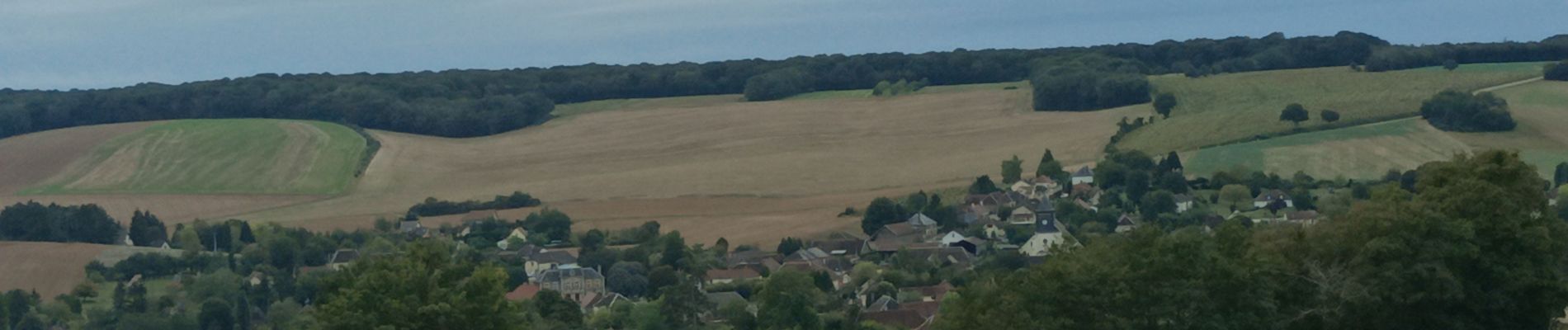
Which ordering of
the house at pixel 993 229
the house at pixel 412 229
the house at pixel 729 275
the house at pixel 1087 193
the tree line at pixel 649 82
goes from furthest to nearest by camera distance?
the tree line at pixel 649 82
the house at pixel 412 229
the house at pixel 1087 193
the house at pixel 993 229
the house at pixel 729 275

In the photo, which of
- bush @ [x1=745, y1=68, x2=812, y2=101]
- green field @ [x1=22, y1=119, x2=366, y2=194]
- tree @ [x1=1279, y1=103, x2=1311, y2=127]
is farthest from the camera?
bush @ [x1=745, y1=68, x2=812, y2=101]

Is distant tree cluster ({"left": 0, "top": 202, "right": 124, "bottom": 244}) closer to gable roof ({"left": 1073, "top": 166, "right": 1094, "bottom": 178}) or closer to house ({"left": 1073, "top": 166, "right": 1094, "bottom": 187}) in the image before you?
house ({"left": 1073, "top": 166, "right": 1094, "bottom": 187})

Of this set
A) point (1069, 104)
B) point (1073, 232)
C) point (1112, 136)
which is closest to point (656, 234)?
point (1073, 232)

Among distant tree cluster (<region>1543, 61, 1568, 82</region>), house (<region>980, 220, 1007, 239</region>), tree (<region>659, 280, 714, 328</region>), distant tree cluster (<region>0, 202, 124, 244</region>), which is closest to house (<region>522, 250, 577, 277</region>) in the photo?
house (<region>980, 220, 1007, 239</region>)

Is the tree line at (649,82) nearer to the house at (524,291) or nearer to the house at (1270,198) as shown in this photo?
the house at (1270,198)

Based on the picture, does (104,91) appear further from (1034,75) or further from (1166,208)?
(1166,208)

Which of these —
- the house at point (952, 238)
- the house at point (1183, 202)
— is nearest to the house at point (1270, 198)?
the house at point (1183, 202)

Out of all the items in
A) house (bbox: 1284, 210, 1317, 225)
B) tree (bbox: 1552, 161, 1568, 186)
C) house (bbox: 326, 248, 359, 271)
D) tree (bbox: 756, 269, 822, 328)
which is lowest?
house (bbox: 326, 248, 359, 271)
